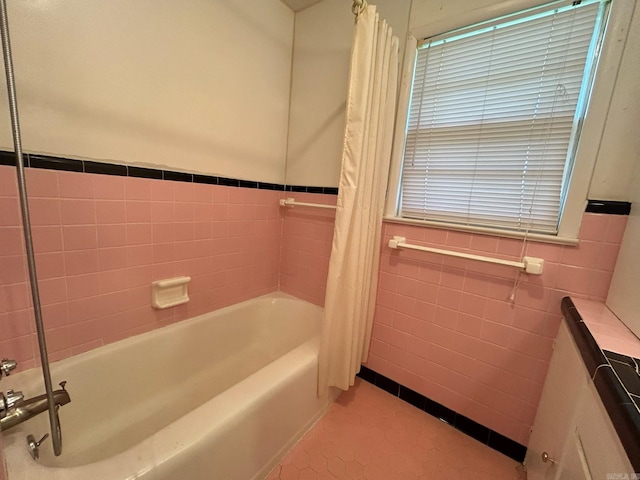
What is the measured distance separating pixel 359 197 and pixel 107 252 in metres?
1.13

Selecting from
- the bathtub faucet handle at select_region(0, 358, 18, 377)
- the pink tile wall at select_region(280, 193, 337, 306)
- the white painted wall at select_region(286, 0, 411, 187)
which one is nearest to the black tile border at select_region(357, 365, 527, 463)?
the pink tile wall at select_region(280, 193, 337, 306)

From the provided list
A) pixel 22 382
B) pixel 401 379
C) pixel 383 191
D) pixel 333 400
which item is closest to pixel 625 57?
pixel 383 191

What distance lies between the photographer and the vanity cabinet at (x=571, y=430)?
46cm

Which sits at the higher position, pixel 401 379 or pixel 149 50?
pixel 149 50

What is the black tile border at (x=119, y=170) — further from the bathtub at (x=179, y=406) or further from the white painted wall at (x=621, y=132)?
the white painted wall at (x=621, y=132)

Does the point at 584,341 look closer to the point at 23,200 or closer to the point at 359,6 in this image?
the point at 359,6

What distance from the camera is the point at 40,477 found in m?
0.59

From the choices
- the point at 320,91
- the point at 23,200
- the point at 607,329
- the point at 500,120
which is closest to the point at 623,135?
the point at 500,120

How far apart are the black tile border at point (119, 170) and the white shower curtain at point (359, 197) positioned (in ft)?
1.45

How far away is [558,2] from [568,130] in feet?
1.62

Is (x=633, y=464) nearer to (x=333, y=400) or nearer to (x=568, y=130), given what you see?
(x=568, y=130)

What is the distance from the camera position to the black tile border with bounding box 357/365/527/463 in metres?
1.17

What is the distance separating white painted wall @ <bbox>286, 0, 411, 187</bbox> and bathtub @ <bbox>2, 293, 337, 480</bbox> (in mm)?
1041

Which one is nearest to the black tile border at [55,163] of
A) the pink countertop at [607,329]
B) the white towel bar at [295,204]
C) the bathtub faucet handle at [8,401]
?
the bathtub faucet handle at [8,401]
